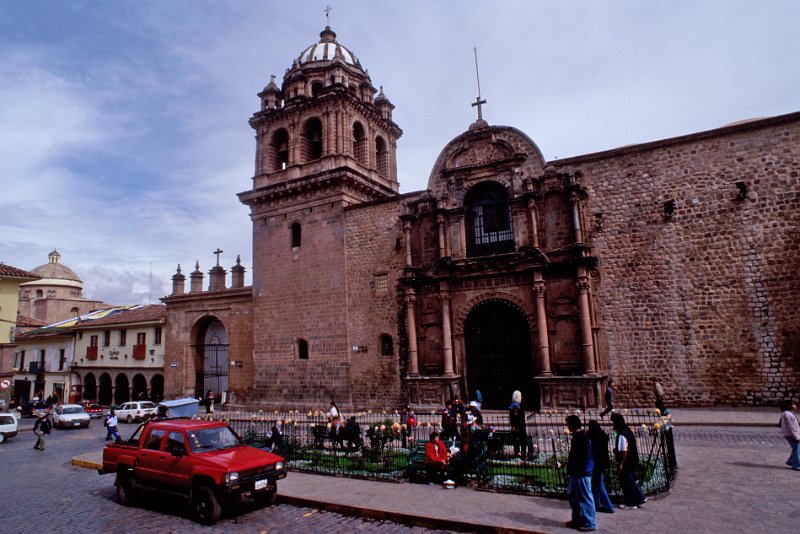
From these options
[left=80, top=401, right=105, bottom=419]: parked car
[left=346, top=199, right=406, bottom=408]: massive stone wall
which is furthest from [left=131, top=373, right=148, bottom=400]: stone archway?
[left=346, top=199, right=406, bottom=408]: massive stone wall

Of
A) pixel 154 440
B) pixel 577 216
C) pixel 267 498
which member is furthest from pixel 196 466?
pixel 577 216

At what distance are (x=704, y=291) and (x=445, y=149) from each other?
11.1m

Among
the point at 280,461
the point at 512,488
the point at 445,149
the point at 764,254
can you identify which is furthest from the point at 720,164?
the point at 280,461

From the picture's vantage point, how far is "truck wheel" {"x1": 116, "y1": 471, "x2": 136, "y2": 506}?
29.8ft

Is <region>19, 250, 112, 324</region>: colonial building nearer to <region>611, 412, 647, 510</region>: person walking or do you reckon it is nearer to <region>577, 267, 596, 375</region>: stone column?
<region>577, 267, 596, 375</region>: stone column

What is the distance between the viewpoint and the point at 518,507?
753 centimetres

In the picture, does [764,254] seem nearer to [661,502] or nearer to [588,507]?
[661,502]

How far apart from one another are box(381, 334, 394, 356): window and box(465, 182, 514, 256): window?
5.00m

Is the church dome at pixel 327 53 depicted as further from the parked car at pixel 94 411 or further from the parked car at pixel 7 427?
the parked car at pixel 94 411

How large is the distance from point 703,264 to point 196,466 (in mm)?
15974

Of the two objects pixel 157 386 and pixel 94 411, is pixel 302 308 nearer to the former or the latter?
pixel 157 386

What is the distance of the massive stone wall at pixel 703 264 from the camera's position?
15141 millimetres

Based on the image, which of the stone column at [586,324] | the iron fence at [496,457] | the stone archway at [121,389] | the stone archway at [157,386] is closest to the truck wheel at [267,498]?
the iron fence at [496,457]

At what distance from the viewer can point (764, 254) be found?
15.5m
